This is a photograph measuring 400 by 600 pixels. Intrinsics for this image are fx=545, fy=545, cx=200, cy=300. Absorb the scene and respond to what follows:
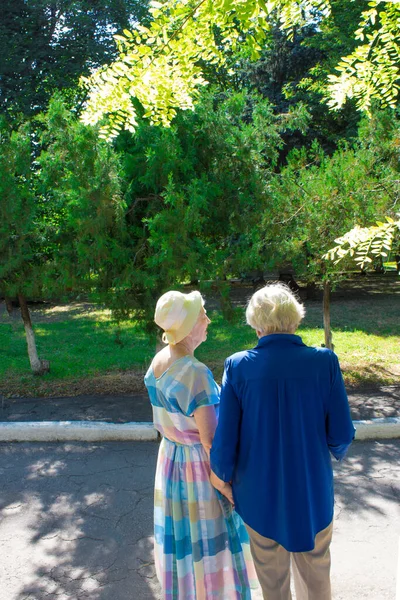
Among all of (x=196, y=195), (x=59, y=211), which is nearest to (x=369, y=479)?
(x=196, y=195)

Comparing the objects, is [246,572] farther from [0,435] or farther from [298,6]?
[0,435]

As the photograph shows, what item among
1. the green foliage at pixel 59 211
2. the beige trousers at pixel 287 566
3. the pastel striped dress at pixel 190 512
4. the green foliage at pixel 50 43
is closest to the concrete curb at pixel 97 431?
the green foliage at pixel 59 211

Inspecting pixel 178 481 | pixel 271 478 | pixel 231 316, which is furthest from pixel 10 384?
pixel 271 478

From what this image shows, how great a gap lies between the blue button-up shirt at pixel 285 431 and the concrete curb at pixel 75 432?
3110 mm

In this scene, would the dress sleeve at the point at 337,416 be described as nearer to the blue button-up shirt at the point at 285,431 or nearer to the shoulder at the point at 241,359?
the blue button-up shirt at the point at 285,431

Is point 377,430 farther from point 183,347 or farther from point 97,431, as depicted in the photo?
point 183,347

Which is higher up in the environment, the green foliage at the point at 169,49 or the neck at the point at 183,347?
the green foliage at the point at 169,49

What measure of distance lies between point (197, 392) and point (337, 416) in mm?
649

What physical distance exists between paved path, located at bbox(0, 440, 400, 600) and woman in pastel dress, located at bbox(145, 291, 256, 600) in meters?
0.61

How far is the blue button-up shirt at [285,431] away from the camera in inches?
90.0

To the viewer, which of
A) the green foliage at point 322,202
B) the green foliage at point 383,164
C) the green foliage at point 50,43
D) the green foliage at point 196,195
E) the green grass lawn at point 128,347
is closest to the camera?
the green foliage at point 196,195

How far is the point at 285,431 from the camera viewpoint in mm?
2289

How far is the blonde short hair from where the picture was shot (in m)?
2.37

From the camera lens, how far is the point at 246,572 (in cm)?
274
